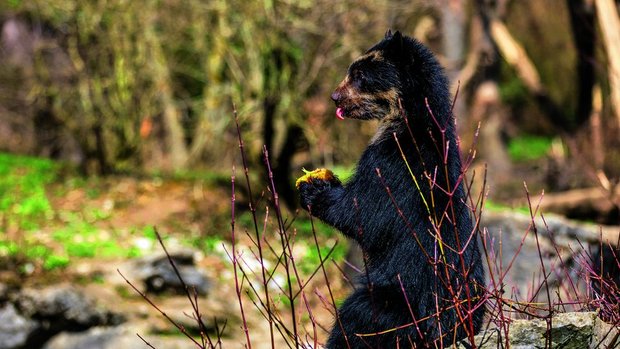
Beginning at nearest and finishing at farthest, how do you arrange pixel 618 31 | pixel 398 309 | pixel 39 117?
pixel 398 309 → pixel 618 31 → pixel 39 117

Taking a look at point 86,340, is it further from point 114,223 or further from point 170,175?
point 170,175

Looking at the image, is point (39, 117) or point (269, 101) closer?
point (269, 101)

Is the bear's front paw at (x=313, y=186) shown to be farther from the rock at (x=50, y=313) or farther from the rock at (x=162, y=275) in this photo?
the rock at (x=162, y=275)

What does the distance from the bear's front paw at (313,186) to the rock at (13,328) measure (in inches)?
186

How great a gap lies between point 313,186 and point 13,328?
4.80 metres

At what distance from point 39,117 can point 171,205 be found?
29.7 feet

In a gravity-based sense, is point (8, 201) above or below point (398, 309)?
below

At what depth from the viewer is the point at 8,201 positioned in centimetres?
1211

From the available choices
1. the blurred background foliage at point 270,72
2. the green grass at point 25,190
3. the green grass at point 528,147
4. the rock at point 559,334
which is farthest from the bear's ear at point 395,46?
the green grass at point 528,147

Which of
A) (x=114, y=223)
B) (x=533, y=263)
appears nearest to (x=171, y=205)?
(x=114, y=223)

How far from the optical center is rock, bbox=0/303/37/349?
8172 mm

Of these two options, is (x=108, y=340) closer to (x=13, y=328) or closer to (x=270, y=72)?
(x=13, y=328)

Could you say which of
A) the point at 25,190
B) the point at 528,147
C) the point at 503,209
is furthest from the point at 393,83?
the point at 528,147

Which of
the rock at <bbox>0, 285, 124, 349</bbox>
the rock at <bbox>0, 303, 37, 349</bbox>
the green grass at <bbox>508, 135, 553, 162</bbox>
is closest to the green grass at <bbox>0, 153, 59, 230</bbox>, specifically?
the rock at <bbox>0, 285, 124, 349</bbox>
